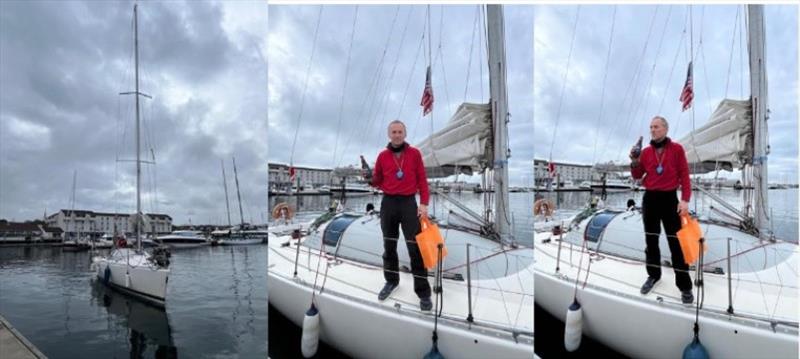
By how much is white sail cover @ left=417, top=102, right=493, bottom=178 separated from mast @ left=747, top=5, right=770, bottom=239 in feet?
4.24

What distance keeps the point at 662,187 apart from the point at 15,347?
4.42 m

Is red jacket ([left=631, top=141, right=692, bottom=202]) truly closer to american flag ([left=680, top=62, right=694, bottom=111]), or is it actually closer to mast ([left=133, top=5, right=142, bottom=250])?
american flag ([left=680, top=62, right=694, bottom=111])

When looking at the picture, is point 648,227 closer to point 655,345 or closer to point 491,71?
point 655,345

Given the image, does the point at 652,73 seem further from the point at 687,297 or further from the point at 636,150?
the point at 687,297

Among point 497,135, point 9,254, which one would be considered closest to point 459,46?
point 497,135

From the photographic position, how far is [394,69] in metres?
2.19

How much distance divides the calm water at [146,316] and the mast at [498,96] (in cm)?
189

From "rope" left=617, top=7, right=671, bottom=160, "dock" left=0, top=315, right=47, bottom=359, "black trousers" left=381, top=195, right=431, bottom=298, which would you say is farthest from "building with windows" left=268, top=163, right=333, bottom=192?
"dock" left=0, top=315, right=47, bottom=359

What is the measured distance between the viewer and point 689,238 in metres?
1.79

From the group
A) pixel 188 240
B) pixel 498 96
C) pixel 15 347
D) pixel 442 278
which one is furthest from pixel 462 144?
pixel 188 240

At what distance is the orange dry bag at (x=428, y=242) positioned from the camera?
5.71 ft

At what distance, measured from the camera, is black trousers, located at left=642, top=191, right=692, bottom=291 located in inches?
71.6

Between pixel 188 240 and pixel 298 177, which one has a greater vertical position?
pixel 298 177

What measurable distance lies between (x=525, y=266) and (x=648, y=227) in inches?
21.5
